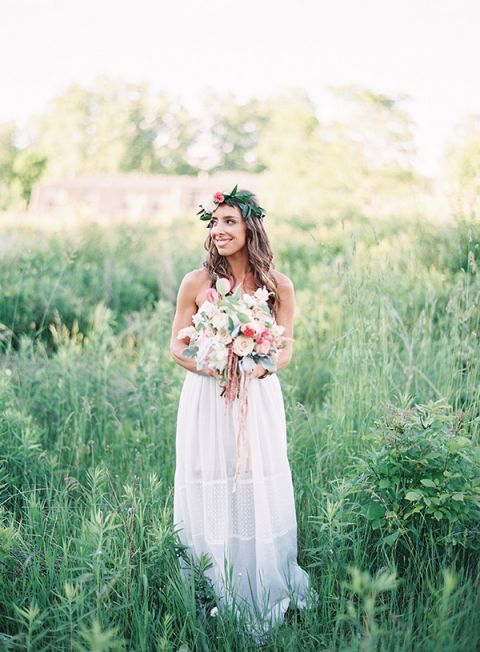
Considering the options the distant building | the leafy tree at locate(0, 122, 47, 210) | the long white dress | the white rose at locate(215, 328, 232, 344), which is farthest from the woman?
the leafy tree at locate(0, 122, 47, 210)

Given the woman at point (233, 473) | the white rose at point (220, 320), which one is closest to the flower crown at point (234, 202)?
the woman at point (233, 473)

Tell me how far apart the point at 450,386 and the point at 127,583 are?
2.39 meters

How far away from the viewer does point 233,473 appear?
3.03 metres

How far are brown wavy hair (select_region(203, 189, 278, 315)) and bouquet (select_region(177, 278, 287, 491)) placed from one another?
0.35 m

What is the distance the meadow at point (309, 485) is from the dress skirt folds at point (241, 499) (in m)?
0.14

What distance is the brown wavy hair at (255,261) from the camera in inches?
125

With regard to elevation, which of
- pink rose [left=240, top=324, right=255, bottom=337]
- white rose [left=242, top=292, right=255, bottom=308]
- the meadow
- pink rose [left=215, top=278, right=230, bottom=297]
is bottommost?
the meadow

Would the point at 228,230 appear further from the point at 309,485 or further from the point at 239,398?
the point at 309,485

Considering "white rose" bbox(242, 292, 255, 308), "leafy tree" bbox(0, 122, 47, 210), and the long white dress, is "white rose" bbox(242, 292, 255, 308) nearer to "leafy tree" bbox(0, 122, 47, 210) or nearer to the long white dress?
the long white dress

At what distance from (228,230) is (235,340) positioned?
2.23 feet

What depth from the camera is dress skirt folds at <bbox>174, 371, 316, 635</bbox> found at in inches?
117

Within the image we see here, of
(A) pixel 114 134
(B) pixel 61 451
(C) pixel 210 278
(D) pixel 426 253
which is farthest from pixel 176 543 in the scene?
(A) pixel 114 134

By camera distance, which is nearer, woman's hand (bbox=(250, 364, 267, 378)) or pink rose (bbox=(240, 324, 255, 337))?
pink rose (bbox=(240, 324, 255, 337))

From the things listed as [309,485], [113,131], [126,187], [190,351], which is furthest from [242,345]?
[113,131]
